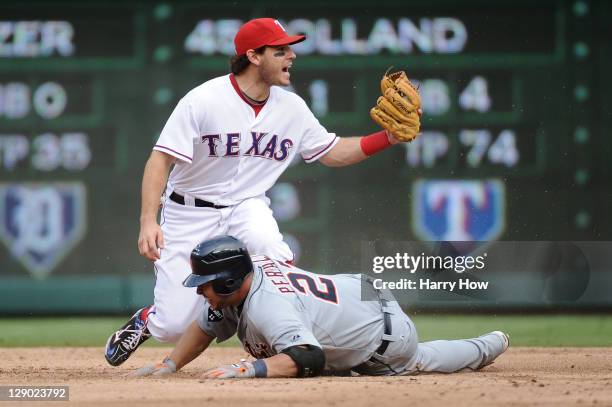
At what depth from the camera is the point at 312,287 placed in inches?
187

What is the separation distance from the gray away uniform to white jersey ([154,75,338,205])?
600mm

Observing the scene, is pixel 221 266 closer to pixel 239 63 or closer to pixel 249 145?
pixel 249 145

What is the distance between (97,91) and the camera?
8.54 m

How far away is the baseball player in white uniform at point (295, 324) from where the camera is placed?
4477mm

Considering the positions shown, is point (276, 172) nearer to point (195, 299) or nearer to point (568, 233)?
point (195, 299)

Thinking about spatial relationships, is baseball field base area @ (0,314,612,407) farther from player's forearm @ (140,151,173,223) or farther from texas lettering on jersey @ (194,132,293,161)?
texas lettering on jersey @ (194,132,293,161)

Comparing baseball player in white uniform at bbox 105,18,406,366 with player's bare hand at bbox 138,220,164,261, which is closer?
player's bare hand at bbox 138,220,164,261

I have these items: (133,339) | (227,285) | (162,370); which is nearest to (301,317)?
(227,285)

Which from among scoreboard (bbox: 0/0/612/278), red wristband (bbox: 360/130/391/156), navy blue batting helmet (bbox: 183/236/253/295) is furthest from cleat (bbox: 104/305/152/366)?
scoreboard (bbox: 0/0/612/278)

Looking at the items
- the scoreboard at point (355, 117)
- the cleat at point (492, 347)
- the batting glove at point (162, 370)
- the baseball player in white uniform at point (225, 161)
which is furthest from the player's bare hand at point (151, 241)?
the scoreboard at point (355, 117)

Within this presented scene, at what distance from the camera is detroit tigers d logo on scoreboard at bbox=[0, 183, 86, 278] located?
844cm

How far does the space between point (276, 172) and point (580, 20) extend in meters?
3.80

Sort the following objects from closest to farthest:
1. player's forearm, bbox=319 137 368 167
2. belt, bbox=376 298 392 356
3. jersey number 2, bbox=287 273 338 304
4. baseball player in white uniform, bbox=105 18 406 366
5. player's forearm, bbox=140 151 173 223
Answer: jersey number 2, bbox=287 273 338 304
belt, bbox=376 298 392 356
player's forearm, bbox=140 151 173 223
baseball player in white uniform, bbox=105 18 406 366
player's forearm, bbox=319 137 368 167

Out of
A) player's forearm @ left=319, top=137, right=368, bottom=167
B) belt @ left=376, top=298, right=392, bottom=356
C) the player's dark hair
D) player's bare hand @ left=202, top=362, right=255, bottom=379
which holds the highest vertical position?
the player's dark hair
